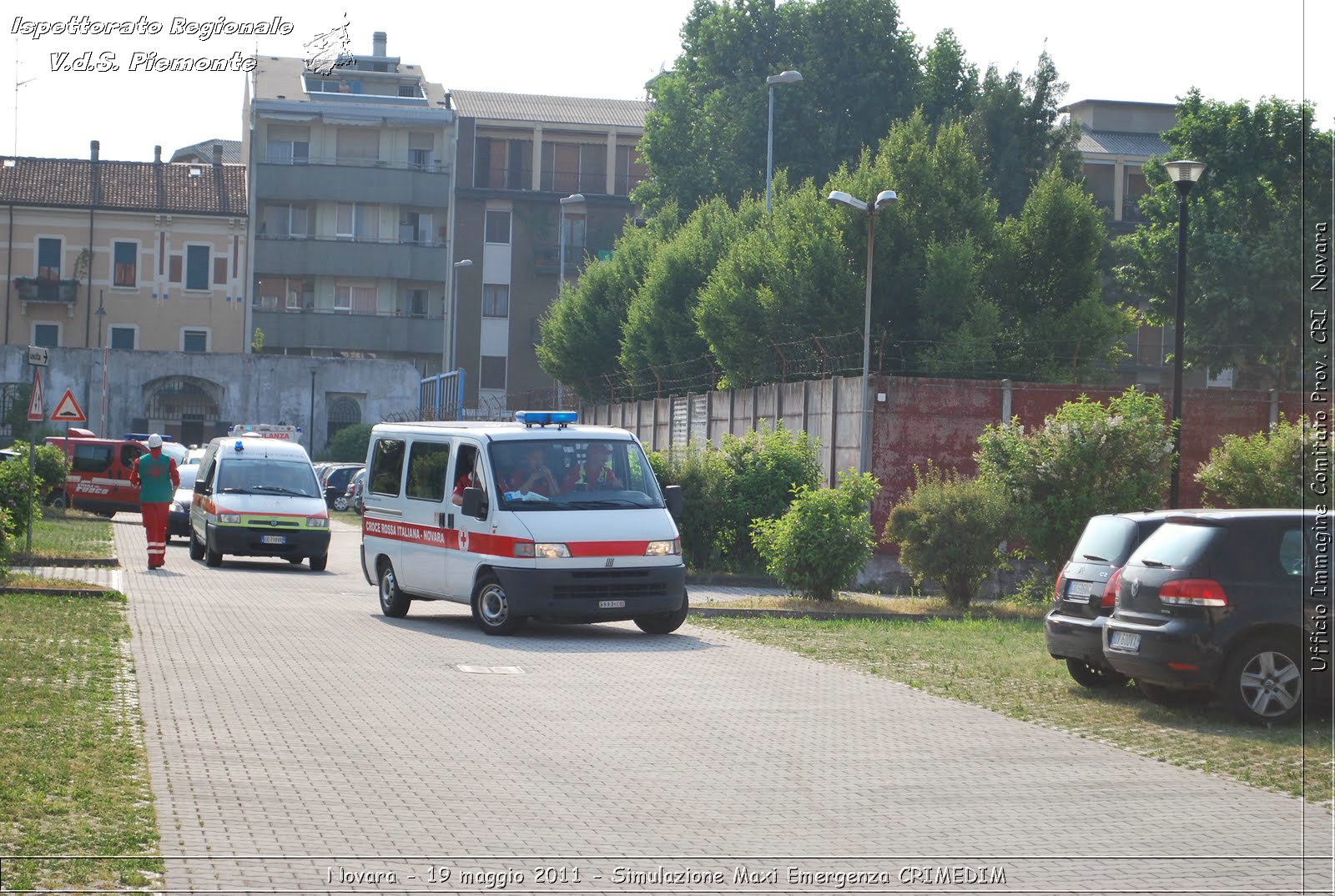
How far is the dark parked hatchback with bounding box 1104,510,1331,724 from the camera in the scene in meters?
12.1

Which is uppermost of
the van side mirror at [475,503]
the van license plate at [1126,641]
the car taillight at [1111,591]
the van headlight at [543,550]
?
the van side mirror at [475,503]

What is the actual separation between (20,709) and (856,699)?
6173mm

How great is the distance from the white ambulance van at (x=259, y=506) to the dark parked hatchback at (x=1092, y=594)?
1679cm

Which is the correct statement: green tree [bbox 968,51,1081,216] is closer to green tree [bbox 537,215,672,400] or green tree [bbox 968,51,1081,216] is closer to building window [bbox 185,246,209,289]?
green tree [bbox 537,215,672,400]

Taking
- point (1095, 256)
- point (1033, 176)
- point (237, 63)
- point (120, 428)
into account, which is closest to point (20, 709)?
point (237, 63)

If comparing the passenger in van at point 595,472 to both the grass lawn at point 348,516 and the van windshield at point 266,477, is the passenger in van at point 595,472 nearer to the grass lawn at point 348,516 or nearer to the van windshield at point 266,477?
the van windshield at point 266,477

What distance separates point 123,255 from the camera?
80.6m

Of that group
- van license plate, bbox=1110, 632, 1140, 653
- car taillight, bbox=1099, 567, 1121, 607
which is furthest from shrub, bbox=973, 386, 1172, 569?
van license plate, bbox=1110, 632, 1140, 653

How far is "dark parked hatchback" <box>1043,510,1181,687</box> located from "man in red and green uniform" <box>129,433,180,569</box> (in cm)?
1605

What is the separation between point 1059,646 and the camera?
1420cm

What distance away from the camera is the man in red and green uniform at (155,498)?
1033 inches

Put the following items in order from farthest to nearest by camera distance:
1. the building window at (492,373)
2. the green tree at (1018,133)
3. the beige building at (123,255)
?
1. the building window at (492,373)
2. the beige building at (123,255)
3. the green tree at (1018,133)

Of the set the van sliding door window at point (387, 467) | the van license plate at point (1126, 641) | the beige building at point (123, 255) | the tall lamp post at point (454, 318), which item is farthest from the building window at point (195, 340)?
the van license plate at point (1126, 641)

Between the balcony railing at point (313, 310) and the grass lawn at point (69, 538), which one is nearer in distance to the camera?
the grass lawn at point (69, 538)
